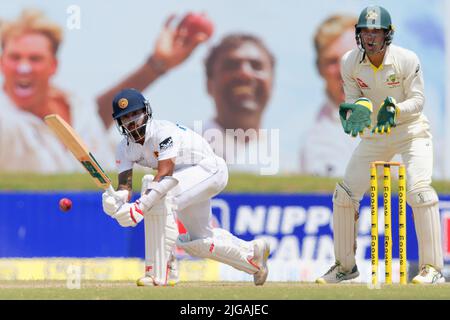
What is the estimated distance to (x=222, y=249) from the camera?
841cm

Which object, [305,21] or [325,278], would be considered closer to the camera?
[325,278]

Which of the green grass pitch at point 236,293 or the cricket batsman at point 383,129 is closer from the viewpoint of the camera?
the green grass pitch at point 236,293

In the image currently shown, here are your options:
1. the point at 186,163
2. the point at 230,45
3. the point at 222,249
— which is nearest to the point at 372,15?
the point at 186,163

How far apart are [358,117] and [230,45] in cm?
1254

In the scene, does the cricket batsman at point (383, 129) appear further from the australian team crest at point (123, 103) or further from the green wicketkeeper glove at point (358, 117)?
the australian team crest at point (123, 103)

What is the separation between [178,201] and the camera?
26.7 feet

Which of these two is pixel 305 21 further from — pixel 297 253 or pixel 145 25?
pixel 297 253

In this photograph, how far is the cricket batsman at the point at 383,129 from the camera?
8188 mm

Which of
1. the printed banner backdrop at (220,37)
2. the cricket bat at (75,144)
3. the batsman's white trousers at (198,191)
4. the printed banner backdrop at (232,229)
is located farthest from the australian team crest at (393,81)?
the printed banner backdrop at (220,37)

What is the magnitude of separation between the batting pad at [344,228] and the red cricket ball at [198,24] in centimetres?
1209
